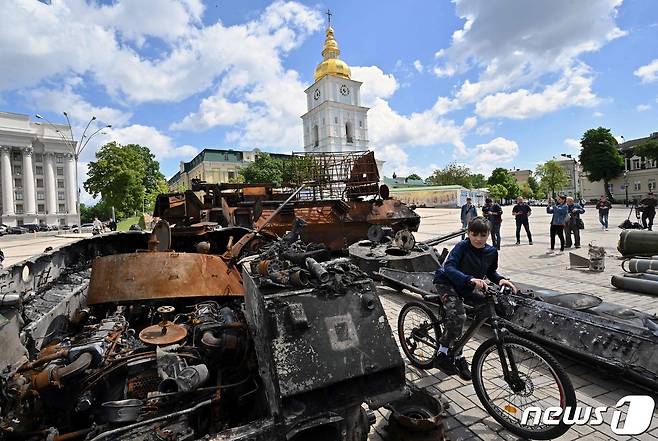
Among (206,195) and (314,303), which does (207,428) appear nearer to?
(314,303)

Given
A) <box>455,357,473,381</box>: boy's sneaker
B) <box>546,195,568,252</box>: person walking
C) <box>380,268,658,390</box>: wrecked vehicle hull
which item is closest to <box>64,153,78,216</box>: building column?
<box>546,195,568,252</box>: person walking

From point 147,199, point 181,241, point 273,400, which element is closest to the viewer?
point 273,400

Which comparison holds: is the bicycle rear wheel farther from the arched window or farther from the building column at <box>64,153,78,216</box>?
the building column at <box>64,153,78,216</box>

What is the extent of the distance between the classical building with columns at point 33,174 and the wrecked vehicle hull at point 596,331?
66172 mm

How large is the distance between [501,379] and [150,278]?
10.8 ft

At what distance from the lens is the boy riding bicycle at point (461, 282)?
316cm

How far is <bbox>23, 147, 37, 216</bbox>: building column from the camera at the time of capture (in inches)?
2310

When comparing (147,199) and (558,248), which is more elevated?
(147,199)

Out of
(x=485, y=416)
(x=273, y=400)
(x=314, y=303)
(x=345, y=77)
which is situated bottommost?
(x=485, y=416)

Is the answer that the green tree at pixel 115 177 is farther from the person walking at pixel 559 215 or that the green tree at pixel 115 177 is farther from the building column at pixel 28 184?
the building column at pixel 28 184

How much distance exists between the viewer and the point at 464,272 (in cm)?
331

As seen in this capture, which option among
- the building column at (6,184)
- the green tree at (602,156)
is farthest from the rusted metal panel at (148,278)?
the building column at (6,184)

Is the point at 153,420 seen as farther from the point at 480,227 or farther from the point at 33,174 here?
the point at 33,174

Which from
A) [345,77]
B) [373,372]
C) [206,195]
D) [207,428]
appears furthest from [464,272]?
[345,77]
